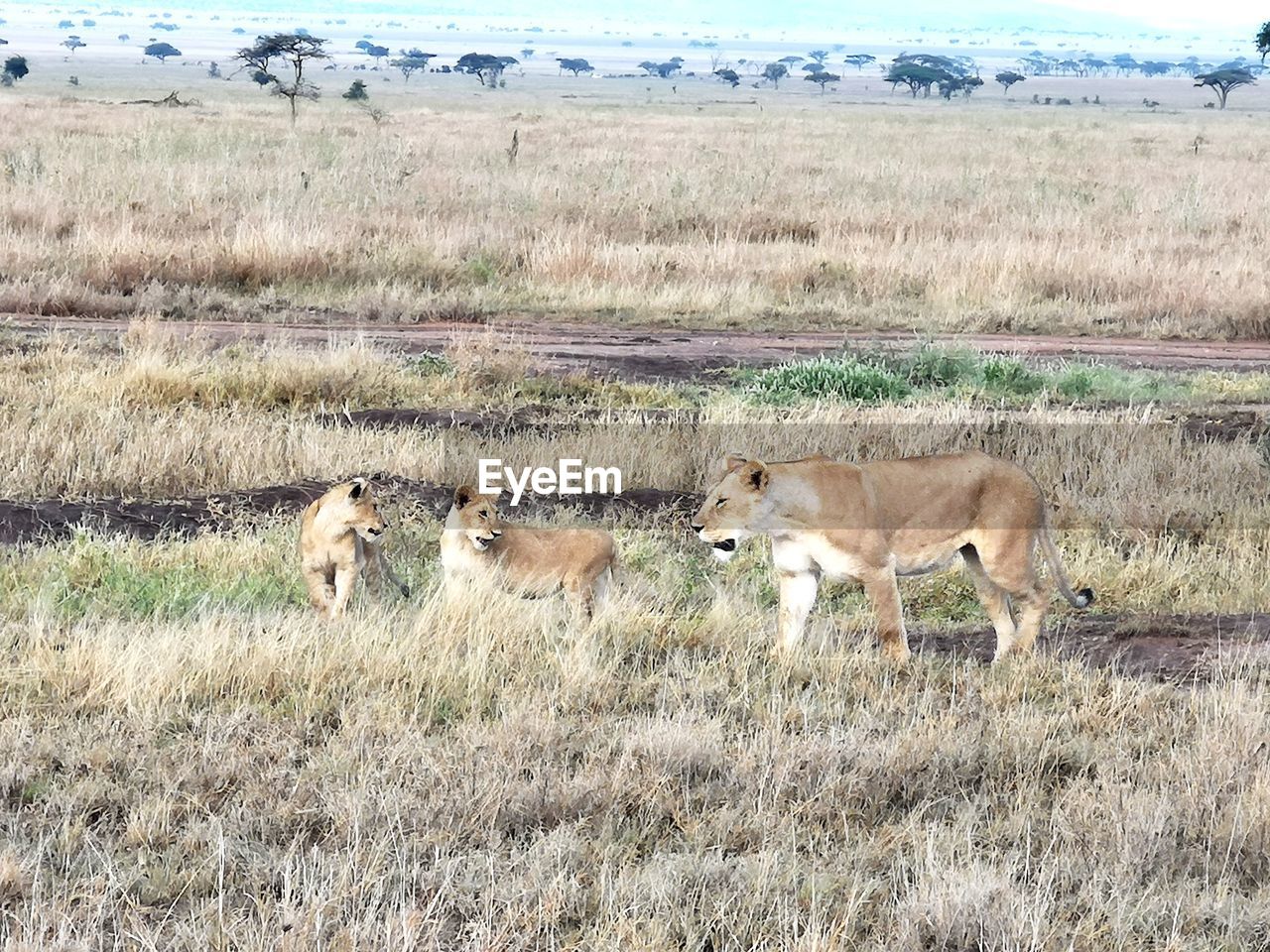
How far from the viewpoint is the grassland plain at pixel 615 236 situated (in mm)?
16906

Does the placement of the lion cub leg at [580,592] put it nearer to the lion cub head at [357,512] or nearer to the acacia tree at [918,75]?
the lion cub head at [357,512]

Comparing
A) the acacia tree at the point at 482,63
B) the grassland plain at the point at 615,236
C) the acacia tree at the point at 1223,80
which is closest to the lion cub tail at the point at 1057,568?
the grassland plain at the point at 615,236

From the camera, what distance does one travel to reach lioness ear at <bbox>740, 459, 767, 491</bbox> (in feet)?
19.8

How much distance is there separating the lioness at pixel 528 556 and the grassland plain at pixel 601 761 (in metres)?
0.15

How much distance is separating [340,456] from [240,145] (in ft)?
77.7

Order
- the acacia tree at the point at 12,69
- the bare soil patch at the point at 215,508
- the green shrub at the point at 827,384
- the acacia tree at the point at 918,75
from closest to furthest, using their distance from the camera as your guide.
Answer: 1. the bare soil patch at the point at 215,508
2. the green shrub at the point at 827,384
3. the acacia tree at the point at 12,69
4. the acacia tree at the point at 918,75

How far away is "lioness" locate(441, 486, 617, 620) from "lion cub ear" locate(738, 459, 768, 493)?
113cm

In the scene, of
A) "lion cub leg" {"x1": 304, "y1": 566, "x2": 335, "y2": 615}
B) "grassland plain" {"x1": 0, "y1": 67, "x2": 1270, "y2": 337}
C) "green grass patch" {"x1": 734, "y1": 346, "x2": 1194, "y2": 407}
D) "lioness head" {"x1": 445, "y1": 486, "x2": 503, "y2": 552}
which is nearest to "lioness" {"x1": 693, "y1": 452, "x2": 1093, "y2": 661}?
"lioness head" {"x1": 445, "y1": 486, "x2": 503, "y2": 552}

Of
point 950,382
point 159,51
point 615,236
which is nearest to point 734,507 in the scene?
point 950,382

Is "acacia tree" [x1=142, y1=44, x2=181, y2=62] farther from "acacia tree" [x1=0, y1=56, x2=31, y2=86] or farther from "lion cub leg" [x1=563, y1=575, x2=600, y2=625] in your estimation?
"lion cub leg" [x1=563, y1=575, x2=600, y2=625]

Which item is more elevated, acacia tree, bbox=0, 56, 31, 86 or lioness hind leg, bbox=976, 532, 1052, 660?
lioness hind leg, bbox=976, 532, 1052, 660

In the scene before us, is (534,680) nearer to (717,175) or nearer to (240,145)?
(717,175)

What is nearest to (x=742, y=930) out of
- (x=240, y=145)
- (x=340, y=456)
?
(x=340, y=456)

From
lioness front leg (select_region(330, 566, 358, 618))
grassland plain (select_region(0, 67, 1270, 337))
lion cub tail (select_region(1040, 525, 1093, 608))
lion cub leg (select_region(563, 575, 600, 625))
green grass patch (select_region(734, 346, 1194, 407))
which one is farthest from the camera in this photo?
grassland plain (select_region(0, 67, 1270, 337))
